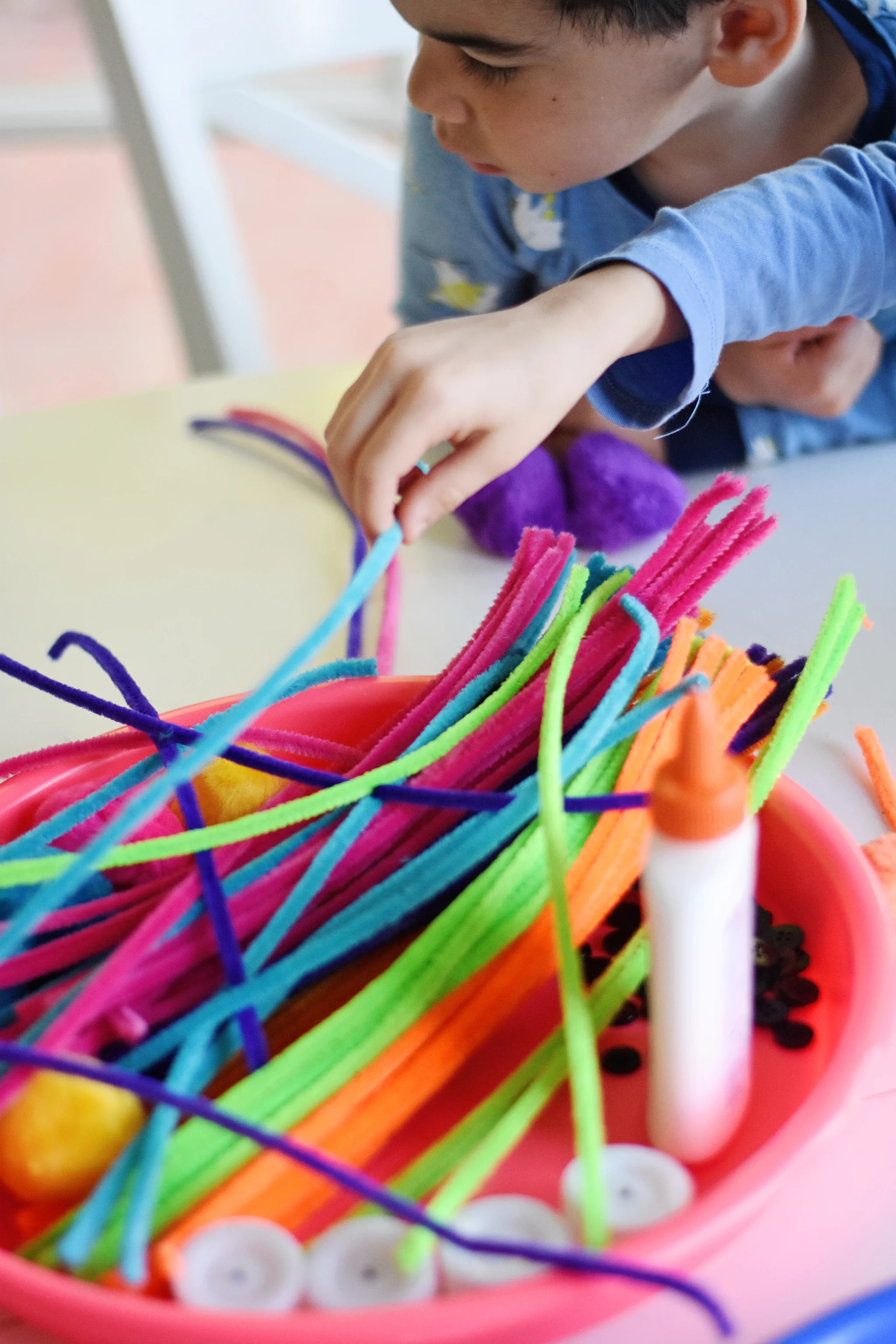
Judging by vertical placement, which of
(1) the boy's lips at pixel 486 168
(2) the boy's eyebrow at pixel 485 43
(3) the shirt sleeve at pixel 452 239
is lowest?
(2) the boy's eyebrow at pixel 485 43

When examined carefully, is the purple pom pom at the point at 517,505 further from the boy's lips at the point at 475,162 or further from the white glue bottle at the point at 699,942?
the white glue bottle at the point at 699,942

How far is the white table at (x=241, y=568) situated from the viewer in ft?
1.79

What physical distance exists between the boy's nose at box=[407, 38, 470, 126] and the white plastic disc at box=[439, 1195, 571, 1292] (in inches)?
19.5

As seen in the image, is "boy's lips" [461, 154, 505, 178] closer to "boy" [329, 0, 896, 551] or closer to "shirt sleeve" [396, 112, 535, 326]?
"boy" [329, 0, 896, 551]

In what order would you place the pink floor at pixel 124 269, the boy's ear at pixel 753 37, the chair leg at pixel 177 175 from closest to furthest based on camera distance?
the boy's ear at pixel 753 37
the chair leg at pixel 177 175
the pink floor at pixel 124 269

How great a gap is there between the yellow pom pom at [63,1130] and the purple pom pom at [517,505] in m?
0.38

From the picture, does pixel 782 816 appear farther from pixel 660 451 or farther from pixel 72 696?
pixel 660 451

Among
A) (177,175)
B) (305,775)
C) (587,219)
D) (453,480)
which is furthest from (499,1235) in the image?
(177,175)

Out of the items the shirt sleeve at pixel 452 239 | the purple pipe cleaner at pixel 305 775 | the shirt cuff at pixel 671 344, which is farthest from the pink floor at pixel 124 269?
the purple pipe cleaner at pixel 305 775

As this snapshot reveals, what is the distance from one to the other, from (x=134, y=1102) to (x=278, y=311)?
7.96ft

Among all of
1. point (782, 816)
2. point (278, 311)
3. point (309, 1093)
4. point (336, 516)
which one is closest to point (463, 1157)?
point (309, 1093)

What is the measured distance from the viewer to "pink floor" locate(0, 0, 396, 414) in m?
2.40

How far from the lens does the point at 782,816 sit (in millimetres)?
384

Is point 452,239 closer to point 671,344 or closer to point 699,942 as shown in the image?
point 671,344
